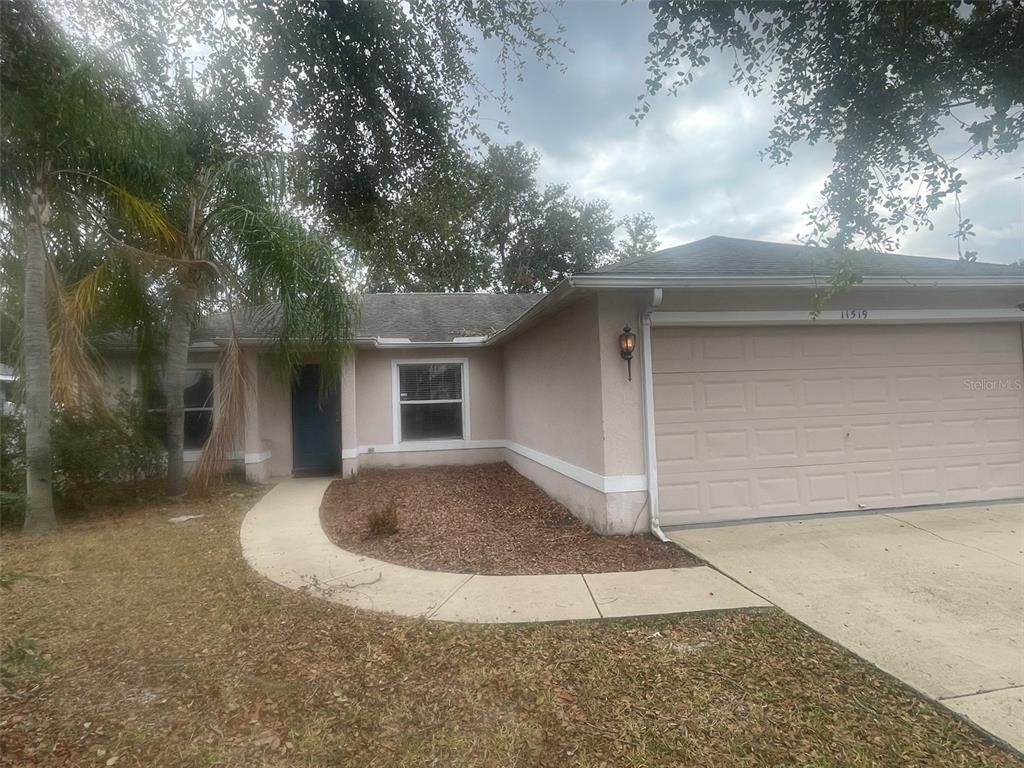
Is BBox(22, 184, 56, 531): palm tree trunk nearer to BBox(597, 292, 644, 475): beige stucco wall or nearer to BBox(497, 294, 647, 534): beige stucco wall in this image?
BBox(497, 294, 647, 534): beige stucco wall

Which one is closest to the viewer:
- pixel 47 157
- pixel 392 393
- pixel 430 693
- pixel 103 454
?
pixel 430 693

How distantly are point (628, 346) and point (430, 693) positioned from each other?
369cm

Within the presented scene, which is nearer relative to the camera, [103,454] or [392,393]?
[103,454]

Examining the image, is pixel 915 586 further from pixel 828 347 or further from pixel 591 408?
pixel 591 408

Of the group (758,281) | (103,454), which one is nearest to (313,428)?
(103,454)

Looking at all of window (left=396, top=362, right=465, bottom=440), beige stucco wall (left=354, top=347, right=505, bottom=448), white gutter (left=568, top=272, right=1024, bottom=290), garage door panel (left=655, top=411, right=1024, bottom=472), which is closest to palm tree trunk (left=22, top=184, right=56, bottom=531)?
beige stucco wall (left=354, top=347, right=505, bottom=448)

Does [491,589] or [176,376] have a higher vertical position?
[176,376]

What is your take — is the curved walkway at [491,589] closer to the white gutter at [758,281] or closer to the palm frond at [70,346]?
the white gutter at [758,281]

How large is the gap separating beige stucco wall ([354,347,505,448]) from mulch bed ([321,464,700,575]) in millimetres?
1734

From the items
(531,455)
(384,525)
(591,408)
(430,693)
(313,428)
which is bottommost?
(430,693)

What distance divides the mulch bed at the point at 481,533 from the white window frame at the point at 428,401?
1.76m

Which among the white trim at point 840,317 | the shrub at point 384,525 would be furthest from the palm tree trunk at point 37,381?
the white trim at point 840,317

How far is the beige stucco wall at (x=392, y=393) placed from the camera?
10.7 metres

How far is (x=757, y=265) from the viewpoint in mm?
6055
